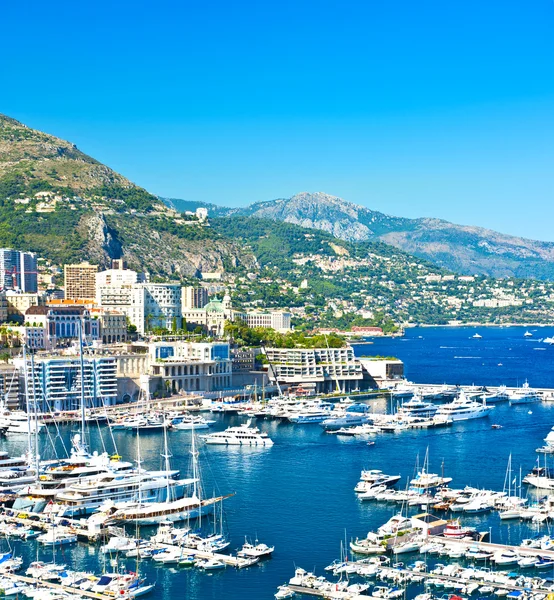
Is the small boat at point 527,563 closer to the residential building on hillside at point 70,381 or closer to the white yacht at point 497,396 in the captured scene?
the residential building on hillside at point 70,381

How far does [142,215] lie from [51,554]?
4412 inches

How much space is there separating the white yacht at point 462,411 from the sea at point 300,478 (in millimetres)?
678

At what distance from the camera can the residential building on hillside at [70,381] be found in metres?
59.5

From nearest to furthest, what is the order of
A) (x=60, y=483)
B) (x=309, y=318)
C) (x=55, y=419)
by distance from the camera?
1. (x=60, y=483)
2. (x=55, y=419)
3. (x=309, y=318)

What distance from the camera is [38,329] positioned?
239 ft

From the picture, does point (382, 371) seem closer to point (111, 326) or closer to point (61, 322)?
point (111, 326)

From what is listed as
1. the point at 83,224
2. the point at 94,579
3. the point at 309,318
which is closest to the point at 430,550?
the point at 94,579

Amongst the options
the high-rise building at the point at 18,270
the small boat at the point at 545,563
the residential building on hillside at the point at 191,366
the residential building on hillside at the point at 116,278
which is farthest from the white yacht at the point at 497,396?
the high-rise building at the point at 18,270

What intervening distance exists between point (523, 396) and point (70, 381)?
27.2m

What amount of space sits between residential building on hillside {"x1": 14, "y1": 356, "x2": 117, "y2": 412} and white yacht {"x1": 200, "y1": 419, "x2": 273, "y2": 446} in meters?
10.7

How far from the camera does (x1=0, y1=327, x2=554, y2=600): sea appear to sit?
97.1 feet

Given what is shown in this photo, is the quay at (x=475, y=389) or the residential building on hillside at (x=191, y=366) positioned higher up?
the residential building on hillside at (x=191, y=366)

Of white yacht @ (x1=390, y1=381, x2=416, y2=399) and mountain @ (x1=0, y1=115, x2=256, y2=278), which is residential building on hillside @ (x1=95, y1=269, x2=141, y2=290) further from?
white yacht @ (x1=390, y1=381, x2=416, y2=399)

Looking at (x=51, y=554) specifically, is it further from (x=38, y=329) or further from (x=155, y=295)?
(x=155, y=295)
